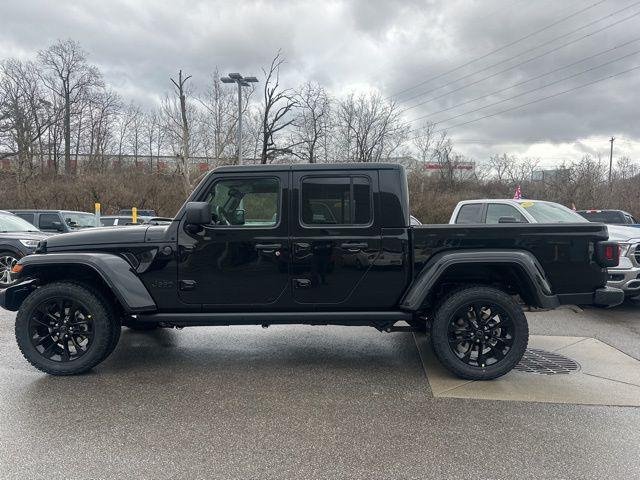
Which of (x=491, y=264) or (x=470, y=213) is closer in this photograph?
(x=491, y=264)

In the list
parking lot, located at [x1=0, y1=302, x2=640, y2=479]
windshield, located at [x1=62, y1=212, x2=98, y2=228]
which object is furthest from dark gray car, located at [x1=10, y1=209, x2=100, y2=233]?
parking lot, located at [x1=0, y1=302, x2=640, y2=479]

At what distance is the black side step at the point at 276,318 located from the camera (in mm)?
4098

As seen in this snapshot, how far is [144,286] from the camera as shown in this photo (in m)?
4.10

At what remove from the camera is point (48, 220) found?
40.5 ft

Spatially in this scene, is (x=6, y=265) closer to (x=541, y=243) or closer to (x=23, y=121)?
(x=541, y=243)

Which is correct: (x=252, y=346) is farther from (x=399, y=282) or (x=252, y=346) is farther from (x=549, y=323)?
(x=549, y=323)

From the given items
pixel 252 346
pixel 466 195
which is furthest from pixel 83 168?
pixel 252 346

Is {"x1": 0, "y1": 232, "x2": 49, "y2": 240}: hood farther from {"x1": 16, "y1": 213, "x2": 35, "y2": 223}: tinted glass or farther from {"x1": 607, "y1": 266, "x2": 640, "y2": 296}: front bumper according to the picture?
{"x1": 607, "y1": 266, "x2": 640, "y2": 296}: front bumper

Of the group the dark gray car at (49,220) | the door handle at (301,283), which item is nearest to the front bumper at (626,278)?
the door handle at (301,283)

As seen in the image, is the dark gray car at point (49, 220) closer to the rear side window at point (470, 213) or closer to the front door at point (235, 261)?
the front door at point (235, 261)

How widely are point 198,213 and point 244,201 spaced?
0.60 m

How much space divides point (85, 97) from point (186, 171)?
20051 mm

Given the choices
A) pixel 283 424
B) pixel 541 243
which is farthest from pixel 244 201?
pixel 541 243

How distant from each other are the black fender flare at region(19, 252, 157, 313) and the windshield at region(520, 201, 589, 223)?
604 centimetres
